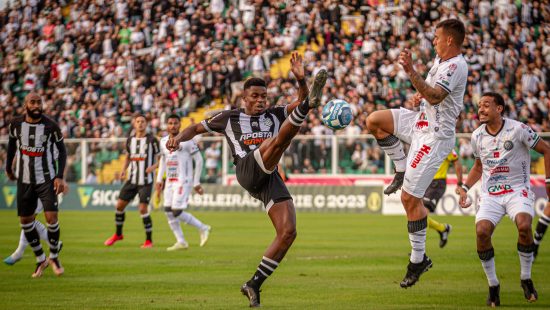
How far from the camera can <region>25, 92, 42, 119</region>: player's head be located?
14094mm

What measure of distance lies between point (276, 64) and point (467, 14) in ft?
25.6

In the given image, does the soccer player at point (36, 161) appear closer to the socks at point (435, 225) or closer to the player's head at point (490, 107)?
the player's head at point (490, 107)

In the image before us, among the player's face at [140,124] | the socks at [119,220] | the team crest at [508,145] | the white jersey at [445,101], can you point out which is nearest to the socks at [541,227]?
the team crest at [508,145]

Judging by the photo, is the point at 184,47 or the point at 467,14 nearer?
the point at 467,14

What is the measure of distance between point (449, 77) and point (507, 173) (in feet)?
6.16

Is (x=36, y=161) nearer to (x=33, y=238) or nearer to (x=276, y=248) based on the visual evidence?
(x=33, y=238)

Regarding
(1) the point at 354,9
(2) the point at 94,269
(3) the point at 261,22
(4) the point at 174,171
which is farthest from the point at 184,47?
(2) the point at 94,269

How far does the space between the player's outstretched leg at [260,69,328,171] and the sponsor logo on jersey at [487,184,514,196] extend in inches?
108

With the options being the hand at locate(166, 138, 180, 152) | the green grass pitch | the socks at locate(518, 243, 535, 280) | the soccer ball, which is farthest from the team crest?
the hand at locate(166, 138, 180, 152)

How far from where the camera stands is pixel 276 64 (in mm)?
37938

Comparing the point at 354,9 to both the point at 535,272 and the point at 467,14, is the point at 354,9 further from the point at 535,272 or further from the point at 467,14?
the point at 535,272

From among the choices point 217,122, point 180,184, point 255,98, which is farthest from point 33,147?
point 180,184

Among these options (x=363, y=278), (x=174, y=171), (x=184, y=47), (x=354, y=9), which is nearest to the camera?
(x=363, y=278)

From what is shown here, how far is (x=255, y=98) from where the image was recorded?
11539 mm
